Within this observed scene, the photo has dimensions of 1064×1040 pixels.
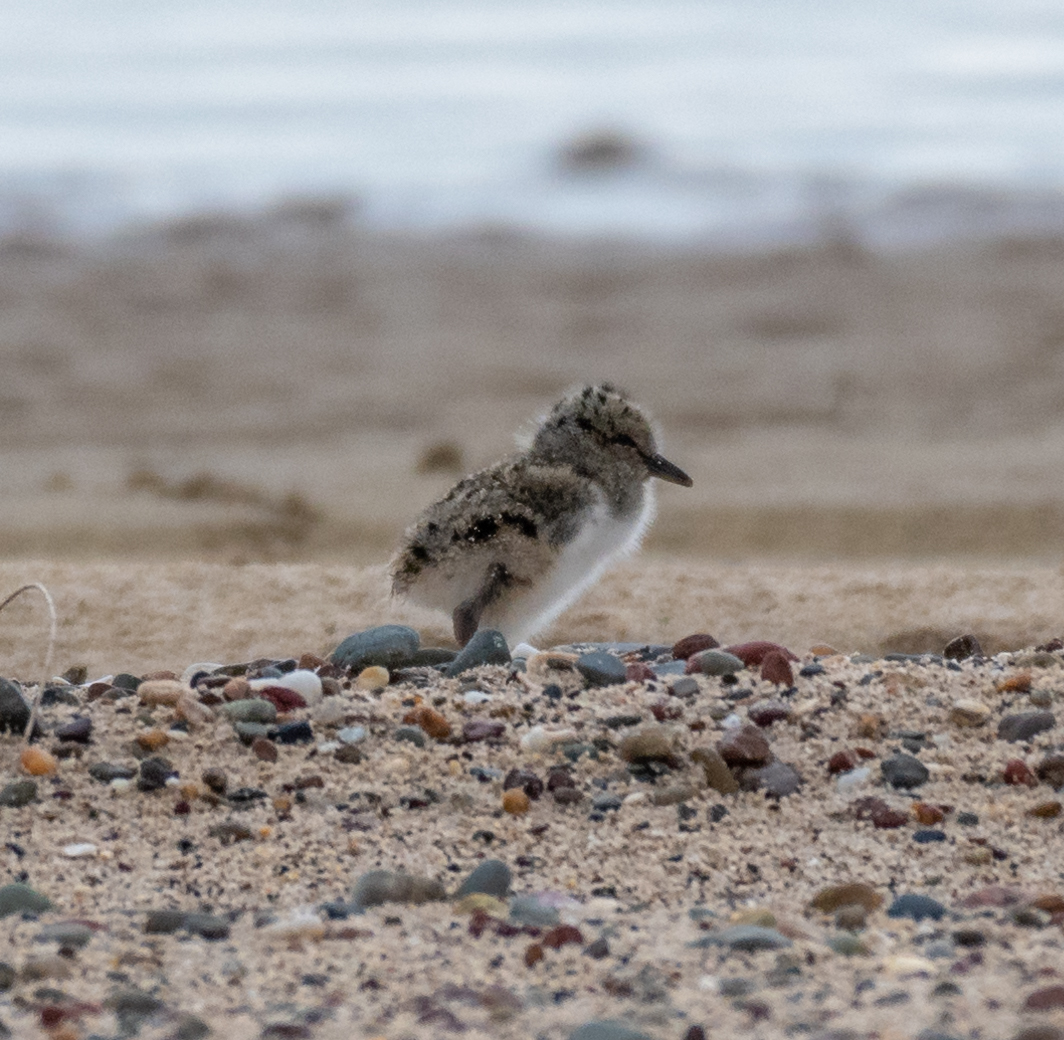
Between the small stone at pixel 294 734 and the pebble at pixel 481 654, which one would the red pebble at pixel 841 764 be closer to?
the pebble at pixel 481 654

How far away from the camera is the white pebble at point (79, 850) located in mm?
3500

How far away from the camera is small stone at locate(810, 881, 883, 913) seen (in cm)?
329

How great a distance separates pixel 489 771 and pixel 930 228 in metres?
14.7

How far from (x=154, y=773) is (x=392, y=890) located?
0.73m

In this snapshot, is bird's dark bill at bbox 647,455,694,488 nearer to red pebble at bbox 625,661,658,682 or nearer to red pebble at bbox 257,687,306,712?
red pebble at bbox 625,661,658,682

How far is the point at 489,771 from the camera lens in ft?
12.6

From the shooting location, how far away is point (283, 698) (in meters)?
4.14

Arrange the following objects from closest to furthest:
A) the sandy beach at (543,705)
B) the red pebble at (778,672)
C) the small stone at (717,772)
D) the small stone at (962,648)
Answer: the sandy beach at (543,705) < the small stone at (717,772) < the red pebble at (778,672) < the small stone at (962,648)

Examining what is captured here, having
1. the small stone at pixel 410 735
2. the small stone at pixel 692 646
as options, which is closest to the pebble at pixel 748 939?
the small stone at pixel 410 735

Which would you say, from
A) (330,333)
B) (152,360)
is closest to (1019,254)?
(330,333)

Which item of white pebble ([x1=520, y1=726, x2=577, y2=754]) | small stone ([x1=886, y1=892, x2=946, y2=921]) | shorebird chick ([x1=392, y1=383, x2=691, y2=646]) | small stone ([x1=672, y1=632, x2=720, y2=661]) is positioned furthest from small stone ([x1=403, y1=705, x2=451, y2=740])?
small stone ([x1=886, y1=892, x2=946, y2=921])

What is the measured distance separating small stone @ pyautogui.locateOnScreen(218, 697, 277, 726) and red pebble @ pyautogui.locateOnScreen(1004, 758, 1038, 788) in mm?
1639

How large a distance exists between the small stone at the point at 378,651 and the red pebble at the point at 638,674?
0.61 meters

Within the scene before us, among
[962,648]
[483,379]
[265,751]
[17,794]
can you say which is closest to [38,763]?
[17,794]
